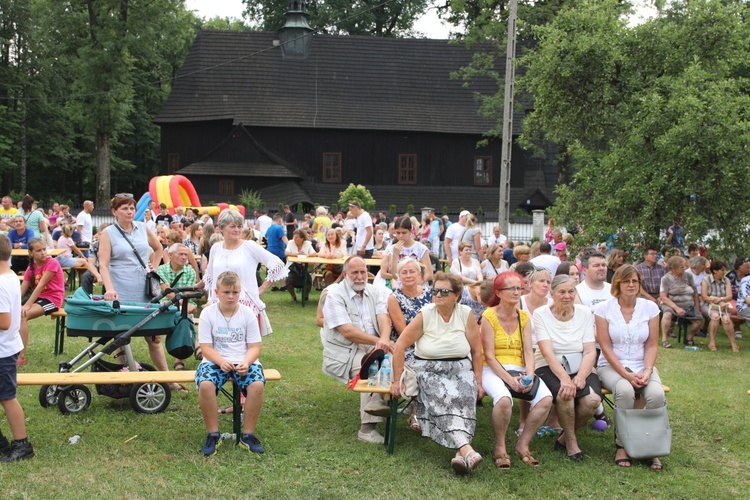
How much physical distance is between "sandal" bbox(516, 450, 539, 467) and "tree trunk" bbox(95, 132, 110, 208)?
119 feet

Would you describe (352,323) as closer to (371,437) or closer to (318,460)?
(371,437)

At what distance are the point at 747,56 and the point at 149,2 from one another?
33681 millimetres

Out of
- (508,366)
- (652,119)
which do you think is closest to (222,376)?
(508,366)

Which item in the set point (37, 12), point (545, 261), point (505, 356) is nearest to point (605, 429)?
point (505, 356)

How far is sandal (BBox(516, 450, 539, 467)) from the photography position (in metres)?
6.68

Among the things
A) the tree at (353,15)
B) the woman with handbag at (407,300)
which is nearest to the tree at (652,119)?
the woman with handbag at (407,300)

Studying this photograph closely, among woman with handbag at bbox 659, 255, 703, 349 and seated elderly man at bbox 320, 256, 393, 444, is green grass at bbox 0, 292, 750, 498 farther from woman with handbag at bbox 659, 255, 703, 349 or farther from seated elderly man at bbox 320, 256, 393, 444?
woman with handbag at bbox 659, 255, 703, 349

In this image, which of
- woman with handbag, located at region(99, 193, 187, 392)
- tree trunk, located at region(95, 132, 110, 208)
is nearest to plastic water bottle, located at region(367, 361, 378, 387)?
woman with handbag, located at region(99, 193, 187, 392)

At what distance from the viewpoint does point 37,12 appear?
145ft

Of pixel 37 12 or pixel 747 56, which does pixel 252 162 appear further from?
pixel 747 56

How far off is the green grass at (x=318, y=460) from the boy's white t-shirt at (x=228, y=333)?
765 millimetres

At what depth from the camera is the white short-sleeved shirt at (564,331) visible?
24.0ft

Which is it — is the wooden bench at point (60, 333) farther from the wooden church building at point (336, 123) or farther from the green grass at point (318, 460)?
the wooden church building at point (336, 123)

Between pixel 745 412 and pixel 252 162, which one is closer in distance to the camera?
pixel 745 412
